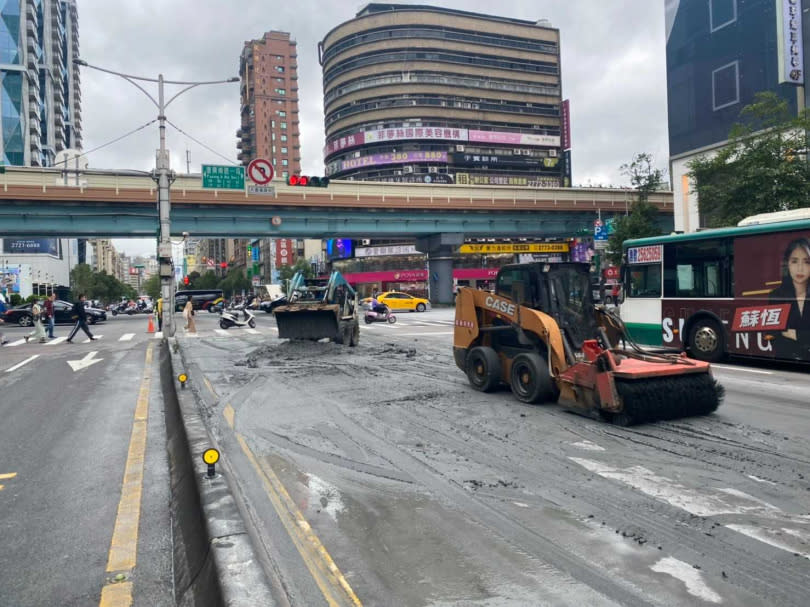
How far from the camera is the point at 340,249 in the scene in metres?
82.0

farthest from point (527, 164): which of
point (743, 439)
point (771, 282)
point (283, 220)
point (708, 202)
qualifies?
point (743, 439)

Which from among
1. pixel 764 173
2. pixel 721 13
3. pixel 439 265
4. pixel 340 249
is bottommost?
pixel 439 265

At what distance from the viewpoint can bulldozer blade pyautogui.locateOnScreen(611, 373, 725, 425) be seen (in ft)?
23.7

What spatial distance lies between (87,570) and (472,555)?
244 cm

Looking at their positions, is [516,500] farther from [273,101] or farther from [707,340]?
[273,101]

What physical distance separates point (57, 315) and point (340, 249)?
48052 millimetres

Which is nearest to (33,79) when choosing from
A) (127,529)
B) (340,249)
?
(340,249)

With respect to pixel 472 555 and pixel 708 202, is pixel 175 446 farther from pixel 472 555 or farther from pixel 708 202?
pixel 708 202

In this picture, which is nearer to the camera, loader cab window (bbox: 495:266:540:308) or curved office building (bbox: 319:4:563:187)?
loader cab window (bbox: 495:266:540:308)

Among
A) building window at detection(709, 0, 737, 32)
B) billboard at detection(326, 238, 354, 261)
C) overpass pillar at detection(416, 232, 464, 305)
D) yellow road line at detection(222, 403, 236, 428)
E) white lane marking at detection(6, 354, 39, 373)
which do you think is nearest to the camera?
yellow road line at detection(222, 403, 236, 428)

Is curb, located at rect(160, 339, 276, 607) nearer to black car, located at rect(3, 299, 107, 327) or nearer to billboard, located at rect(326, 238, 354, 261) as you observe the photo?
black car, located at rect(3, 299, 107, 327)

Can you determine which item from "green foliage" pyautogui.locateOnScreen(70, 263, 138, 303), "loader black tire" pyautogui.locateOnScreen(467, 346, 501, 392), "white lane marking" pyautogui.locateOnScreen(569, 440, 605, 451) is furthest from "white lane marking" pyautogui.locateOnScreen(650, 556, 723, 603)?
"green foliage" pyautogui.locateOnScreen(70, 263, 138, 303)

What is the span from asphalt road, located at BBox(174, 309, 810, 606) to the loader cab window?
1.53m

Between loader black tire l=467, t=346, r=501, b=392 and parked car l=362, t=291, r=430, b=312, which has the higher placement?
parked car l=362, t=291, r=430, b=312
